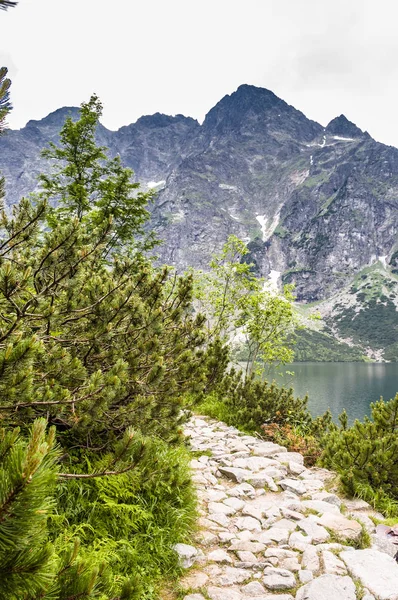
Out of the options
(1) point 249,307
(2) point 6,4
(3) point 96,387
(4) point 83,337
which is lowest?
(3) point 96,387

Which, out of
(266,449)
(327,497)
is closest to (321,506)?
(327,497)

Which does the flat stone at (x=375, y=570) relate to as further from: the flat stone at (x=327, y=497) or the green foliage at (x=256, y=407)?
the green foliage at (x=256, y=407)

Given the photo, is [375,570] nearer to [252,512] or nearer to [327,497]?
[252,512]

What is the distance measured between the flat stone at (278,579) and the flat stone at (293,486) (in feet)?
9.09

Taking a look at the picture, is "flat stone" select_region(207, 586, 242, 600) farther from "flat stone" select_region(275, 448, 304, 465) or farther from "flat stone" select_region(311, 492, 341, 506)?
"flat stone" select_region(275, 448, 304, 465)

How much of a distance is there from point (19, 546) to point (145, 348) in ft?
11.3

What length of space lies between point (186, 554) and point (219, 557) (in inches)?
20.5

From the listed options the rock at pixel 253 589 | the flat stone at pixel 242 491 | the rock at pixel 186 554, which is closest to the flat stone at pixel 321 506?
the flat stone at pixel 242 491

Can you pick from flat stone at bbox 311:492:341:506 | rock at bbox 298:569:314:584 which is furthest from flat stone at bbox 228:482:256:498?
rock at bbox 298:569:314:584

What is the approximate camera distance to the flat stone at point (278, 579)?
3.94 metres

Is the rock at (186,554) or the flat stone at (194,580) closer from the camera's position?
the flat stone at (194,580)

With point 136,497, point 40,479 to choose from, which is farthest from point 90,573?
point 136,497

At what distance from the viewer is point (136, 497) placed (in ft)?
14.9

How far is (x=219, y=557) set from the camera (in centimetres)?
448
